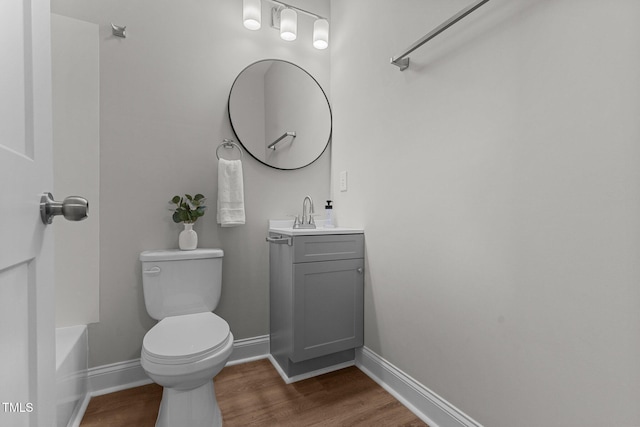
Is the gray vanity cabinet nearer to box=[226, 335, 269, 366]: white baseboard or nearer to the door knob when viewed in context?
box=[226, 335, 269, 366]: white baseboard

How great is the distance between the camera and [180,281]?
5.30 feet

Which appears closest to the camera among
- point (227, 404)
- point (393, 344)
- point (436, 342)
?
point (436, 342)

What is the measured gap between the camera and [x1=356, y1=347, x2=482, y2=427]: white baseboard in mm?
1273

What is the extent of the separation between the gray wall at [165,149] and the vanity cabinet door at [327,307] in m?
0.46

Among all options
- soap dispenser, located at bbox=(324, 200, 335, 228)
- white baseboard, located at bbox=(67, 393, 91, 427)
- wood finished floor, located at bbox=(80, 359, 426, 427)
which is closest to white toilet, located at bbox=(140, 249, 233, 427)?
wood finished floor, located at bbox=(80, 359, 426, 427)

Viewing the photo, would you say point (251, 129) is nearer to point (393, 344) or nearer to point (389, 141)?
point (389, 141)

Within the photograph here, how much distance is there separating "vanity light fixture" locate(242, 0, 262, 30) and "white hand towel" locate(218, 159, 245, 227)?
0.83 metres

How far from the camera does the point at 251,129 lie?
196cm

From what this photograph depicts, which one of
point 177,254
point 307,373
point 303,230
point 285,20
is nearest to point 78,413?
point 177,254

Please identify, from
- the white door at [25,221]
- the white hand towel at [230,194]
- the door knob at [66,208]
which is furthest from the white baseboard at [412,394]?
the door knob at [66,208]

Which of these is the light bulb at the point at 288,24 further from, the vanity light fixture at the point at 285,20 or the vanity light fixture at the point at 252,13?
the vanity light fixture at the point at 252,13

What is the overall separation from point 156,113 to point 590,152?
6.29 feet

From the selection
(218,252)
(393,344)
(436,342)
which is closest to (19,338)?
(218,252)

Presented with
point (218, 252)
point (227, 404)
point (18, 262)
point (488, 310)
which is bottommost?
point (227, 404)
